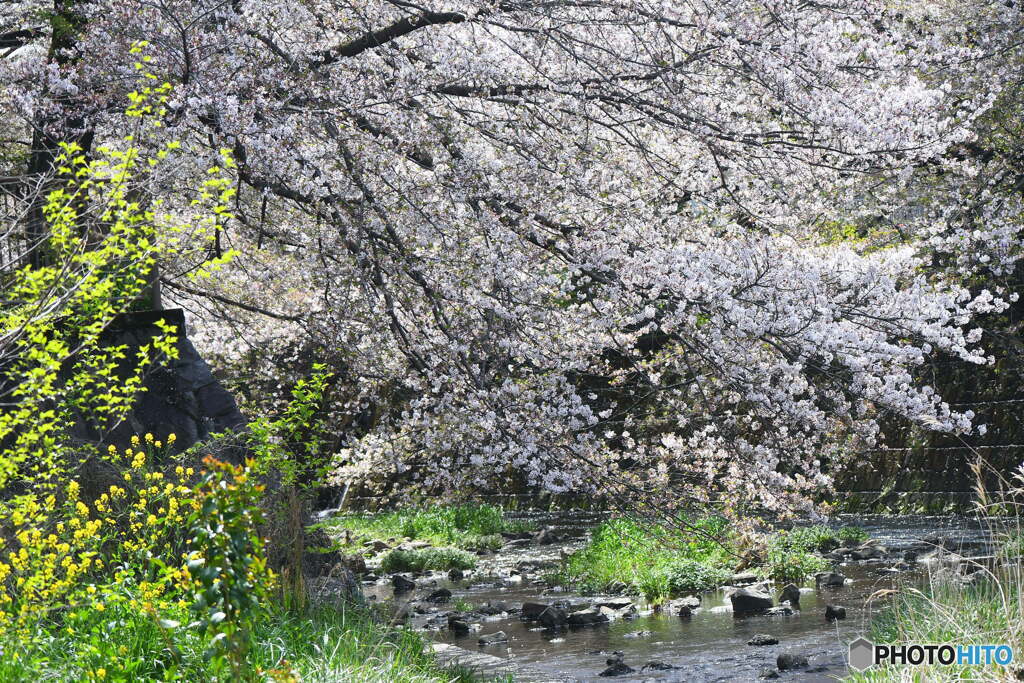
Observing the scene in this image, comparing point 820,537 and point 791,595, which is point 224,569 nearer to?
point 791,595

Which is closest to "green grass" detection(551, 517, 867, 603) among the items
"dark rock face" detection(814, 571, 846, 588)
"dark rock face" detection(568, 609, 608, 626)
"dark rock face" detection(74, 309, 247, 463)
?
"dark rock face" detection(814, 571, 846, 588)

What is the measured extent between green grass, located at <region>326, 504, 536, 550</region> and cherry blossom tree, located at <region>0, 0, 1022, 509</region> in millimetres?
7923

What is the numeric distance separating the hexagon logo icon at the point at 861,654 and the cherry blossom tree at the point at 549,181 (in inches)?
40.4

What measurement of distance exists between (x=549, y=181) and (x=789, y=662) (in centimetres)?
395

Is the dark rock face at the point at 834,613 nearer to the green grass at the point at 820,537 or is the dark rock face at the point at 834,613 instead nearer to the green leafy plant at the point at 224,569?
the green grass at the point at 820,537

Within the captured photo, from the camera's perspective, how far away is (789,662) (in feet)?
24.0

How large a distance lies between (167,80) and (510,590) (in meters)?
7.09

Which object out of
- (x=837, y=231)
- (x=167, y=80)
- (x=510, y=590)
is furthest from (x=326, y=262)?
(x=837, y=231)

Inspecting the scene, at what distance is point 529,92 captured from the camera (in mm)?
7137

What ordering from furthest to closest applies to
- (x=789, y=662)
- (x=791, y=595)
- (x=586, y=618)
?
(x=791, y=595)
(x=586, y=618)
(x=789, y=662)

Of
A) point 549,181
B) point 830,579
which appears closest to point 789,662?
point 830,579

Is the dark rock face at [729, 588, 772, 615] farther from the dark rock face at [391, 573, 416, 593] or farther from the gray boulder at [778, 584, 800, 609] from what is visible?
the dark rock face at [391, 573, 416, 593]

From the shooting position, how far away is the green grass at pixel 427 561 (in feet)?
43.4

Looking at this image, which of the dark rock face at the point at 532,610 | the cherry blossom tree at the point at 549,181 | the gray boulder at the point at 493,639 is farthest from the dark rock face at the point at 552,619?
the cherry blossom tree at the point at 549,181
